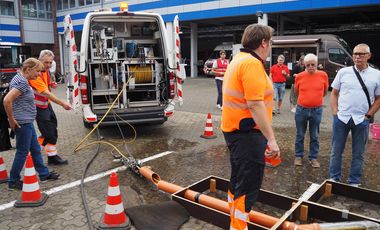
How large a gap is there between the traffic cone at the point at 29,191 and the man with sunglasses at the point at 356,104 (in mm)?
3688

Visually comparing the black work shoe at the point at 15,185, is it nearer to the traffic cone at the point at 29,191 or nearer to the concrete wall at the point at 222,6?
the traffic cone at the point at 29,191

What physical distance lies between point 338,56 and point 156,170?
12.2m

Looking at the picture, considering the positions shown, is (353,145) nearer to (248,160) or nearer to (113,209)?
(248,160)

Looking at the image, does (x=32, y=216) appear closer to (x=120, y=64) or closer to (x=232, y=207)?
(x=232, y=207)

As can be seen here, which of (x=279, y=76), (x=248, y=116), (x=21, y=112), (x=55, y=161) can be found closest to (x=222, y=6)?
(x=279, y=76)

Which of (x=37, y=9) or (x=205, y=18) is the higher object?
(x=37, y=9)

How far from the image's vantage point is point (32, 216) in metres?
3.71

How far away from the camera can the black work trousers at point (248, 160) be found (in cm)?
270

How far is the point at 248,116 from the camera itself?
8.85 feet

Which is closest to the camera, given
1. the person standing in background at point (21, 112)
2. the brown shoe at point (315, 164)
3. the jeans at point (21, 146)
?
the person standing in background at point (21, 112)

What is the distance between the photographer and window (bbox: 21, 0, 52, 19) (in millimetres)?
27312

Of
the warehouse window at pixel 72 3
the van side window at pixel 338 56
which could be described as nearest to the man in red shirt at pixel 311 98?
the van side window at pixel 338 56

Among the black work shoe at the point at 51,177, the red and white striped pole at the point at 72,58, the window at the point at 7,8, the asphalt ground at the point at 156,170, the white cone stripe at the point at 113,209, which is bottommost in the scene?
the asphalt ground at the point at 156,170

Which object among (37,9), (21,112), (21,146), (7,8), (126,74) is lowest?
(21,146)
